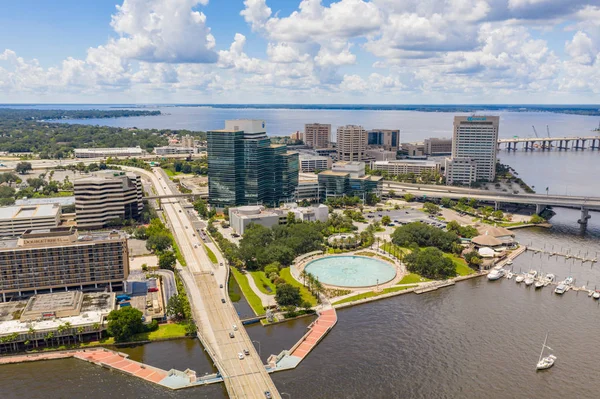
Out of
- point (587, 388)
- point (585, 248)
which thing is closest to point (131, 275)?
point (587, 388)

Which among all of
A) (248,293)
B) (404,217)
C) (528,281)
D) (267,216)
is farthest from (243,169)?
(528,281)

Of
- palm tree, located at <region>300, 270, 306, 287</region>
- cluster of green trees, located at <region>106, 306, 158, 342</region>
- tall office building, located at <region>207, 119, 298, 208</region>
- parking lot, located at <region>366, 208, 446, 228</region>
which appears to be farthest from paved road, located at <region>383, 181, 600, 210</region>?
cluster of green trees, located at <region>106, 306, 158, 342</region>

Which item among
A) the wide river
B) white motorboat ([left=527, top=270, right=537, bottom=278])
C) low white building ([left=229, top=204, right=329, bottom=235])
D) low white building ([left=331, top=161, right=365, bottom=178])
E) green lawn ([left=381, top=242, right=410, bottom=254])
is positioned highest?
low white building ([left=331, top=161, right=365, bottom=178])

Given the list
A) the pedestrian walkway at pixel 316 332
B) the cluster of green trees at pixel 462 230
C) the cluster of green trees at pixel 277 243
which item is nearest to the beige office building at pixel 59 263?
the cluster of green trees at pixel 277 243

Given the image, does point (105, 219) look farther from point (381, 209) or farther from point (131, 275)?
point (381, 209)

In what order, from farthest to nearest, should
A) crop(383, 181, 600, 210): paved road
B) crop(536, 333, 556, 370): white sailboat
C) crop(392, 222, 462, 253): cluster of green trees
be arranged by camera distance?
crop(383, 181, 600, 210): paved road, crop(392, 222, 462, 253): cluster of green trees, crop(536, 333, 556, 370): white sailboat

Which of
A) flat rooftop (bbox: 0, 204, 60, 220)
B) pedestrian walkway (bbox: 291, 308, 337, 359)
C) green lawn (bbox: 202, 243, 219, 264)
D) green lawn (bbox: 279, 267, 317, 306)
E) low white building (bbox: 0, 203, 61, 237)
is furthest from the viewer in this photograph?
flat rooftop (bbox: 0, 204, 60, 220)

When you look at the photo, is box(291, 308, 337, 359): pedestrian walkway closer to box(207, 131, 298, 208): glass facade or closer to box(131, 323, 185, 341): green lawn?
box(131, 323, 185, 341): green lawn

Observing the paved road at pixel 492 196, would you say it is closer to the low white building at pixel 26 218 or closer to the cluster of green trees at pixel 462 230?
the cluster of green trees at pixel 462 230
